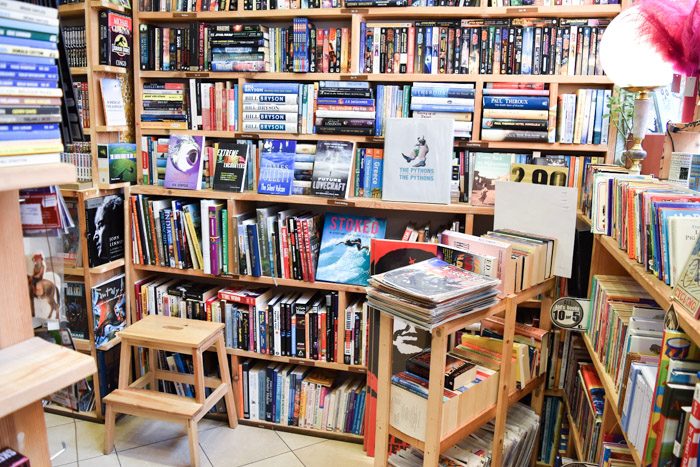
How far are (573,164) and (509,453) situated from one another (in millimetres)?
1309

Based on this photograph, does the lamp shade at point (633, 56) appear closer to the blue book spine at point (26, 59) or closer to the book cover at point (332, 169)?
the book cover at point (332, 169)

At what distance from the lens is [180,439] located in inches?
114

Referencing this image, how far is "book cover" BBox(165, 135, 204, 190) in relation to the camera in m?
2.98

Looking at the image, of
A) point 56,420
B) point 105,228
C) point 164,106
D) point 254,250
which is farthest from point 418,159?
point 56,420

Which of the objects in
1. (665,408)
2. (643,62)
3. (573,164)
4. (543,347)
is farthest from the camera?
(573,164)

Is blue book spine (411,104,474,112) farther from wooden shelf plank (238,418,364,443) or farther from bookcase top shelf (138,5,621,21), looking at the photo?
wooden shelf plank (238,418,364,443)

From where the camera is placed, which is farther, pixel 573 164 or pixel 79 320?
pixel 79 320

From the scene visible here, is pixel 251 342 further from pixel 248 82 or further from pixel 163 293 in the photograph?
pixel 248 82

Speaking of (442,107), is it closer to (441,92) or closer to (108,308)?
(441,92)

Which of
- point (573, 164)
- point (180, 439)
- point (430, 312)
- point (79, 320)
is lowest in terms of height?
point (180, 439)

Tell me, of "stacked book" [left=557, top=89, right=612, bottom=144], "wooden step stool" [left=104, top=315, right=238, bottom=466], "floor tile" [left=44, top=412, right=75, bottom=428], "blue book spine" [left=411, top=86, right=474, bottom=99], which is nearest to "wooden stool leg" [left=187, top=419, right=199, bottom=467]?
"wooden step stool" [left=104, top=315, right=238, bottom=466]

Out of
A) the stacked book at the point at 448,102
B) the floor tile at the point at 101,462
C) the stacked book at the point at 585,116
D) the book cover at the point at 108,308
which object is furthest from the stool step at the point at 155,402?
the stacked book at the point at 585,116

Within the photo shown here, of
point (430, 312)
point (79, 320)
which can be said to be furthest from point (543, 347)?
point (79, 320)

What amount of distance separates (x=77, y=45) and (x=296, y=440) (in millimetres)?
2328
